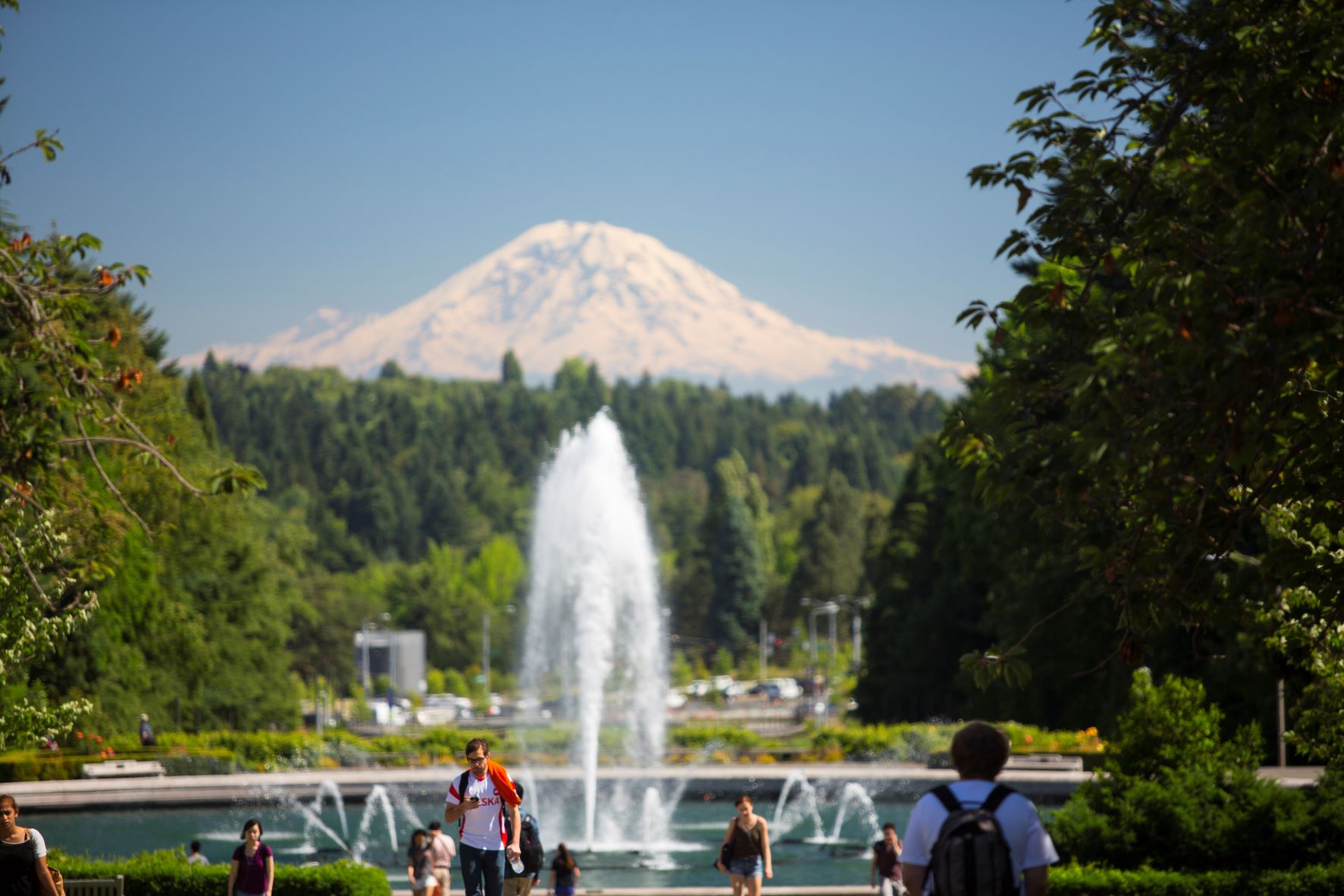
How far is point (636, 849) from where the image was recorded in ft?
89.2

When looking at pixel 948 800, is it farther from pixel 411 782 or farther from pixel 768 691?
pixel 768 691

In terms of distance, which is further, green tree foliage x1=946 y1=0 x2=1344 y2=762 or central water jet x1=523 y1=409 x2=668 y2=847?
central water jet x1=523 y1=409 x2=668 y2=847

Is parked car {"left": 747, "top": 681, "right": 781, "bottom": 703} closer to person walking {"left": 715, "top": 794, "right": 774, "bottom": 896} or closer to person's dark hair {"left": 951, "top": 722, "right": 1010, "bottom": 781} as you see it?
person walking {"left": 715, "top": 794, "right": 774, "bottom": 896}

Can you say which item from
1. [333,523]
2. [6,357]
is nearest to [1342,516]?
[6,357]

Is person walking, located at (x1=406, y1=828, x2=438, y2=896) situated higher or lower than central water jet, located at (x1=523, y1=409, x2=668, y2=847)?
lower

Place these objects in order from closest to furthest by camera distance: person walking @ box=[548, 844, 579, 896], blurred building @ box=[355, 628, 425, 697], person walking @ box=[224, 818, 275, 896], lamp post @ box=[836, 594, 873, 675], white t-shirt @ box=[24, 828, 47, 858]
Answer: white t-shirt @ box=[24, 828, 47, 858]
person walking @ box=[224, 818, 275, 896]
person walking @ box=[548, 844, 579, 896]
lamp post @ box=[836, 594, 873, 675]
blurred building @ box=[355, 628, 425, 697]

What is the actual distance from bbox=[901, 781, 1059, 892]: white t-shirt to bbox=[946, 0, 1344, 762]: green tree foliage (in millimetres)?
2246

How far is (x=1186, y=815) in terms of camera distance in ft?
51.0

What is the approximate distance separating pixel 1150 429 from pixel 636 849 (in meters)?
20.0

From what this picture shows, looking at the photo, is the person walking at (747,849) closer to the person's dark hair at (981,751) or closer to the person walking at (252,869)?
the person walking at (252,869)

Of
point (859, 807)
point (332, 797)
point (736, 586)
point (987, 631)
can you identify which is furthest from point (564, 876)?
point (736, 586)

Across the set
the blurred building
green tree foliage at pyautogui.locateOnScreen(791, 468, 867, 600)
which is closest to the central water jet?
the blurred building

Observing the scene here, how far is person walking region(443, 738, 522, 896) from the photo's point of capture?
36.8 ft

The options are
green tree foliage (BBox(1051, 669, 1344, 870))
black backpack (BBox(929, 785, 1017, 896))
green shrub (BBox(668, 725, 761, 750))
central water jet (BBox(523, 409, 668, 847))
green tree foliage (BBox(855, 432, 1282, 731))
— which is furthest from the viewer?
green shrub (BBox(668, 725, 761, 750))
